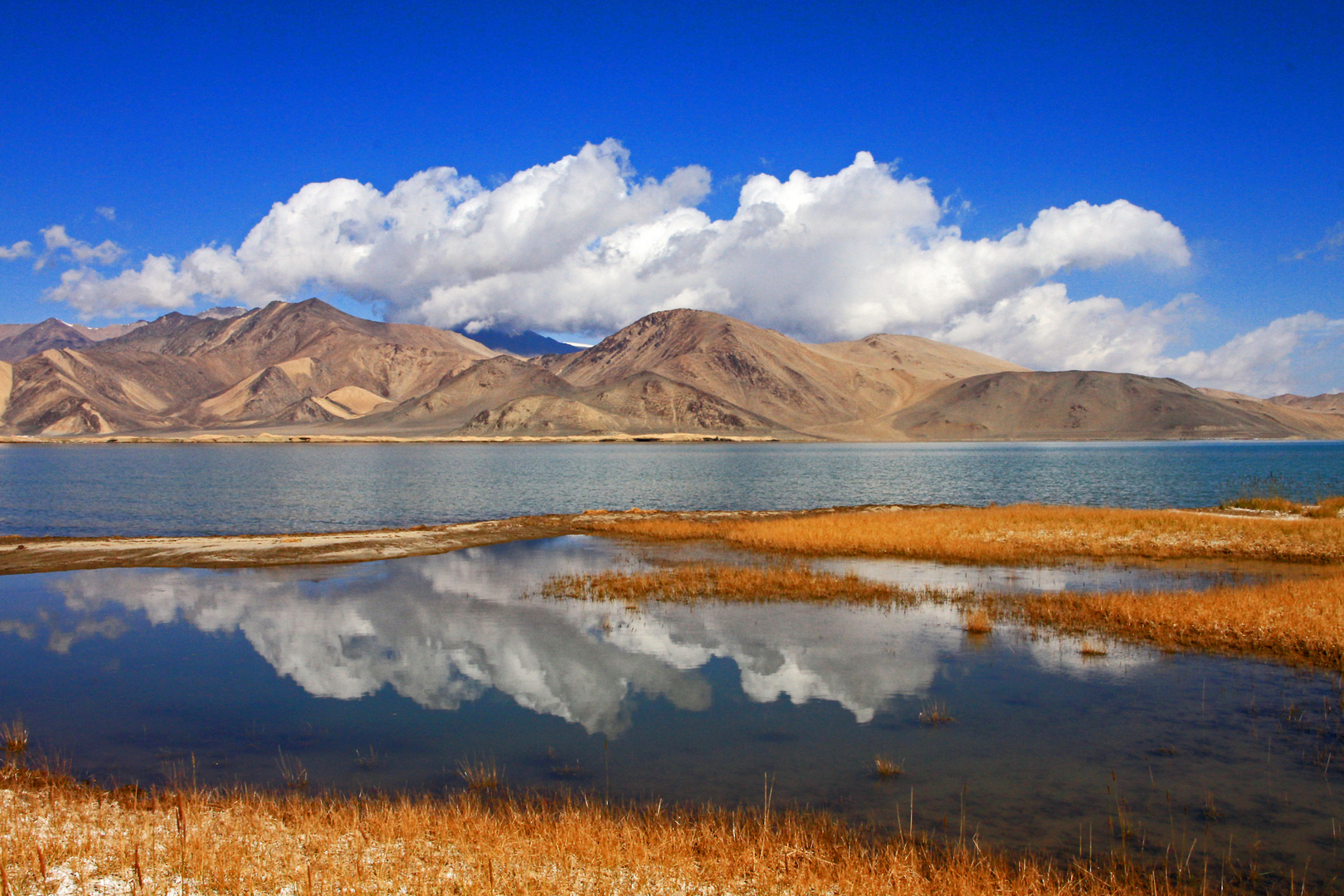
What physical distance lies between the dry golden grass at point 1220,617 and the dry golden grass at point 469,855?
11.7m

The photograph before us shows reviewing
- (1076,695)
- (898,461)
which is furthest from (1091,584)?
(898,461)

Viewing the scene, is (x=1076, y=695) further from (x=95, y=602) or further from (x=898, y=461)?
(x=898, y=461)

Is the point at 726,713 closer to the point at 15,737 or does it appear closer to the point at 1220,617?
the point at 15,737

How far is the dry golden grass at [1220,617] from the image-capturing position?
17969mm

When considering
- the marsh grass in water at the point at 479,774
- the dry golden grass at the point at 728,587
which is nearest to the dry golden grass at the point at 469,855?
the marsh grass in water at the point at 479,774

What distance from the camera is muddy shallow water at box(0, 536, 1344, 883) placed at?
438 inches

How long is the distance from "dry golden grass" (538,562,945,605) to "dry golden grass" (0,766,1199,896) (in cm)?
1497

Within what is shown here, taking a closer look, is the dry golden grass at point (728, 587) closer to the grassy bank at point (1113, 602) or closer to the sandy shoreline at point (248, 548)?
the grassy bank at point (1113, 602)

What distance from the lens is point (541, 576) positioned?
2994 centimetres

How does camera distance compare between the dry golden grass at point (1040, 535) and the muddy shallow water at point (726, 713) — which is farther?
the dry golden grass at point (1040, 535)

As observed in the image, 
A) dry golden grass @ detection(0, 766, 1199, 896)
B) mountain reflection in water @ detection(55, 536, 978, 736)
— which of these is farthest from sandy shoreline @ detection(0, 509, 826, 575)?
dry golden grass @ detection(0, 766, 1199, 896)

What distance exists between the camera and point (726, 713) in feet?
48.6

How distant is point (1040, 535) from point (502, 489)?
56559 mm

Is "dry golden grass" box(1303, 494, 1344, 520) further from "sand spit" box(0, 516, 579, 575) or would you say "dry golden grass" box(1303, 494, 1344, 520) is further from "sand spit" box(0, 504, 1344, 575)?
"sand spit" box(0, 516, 579, 575)
